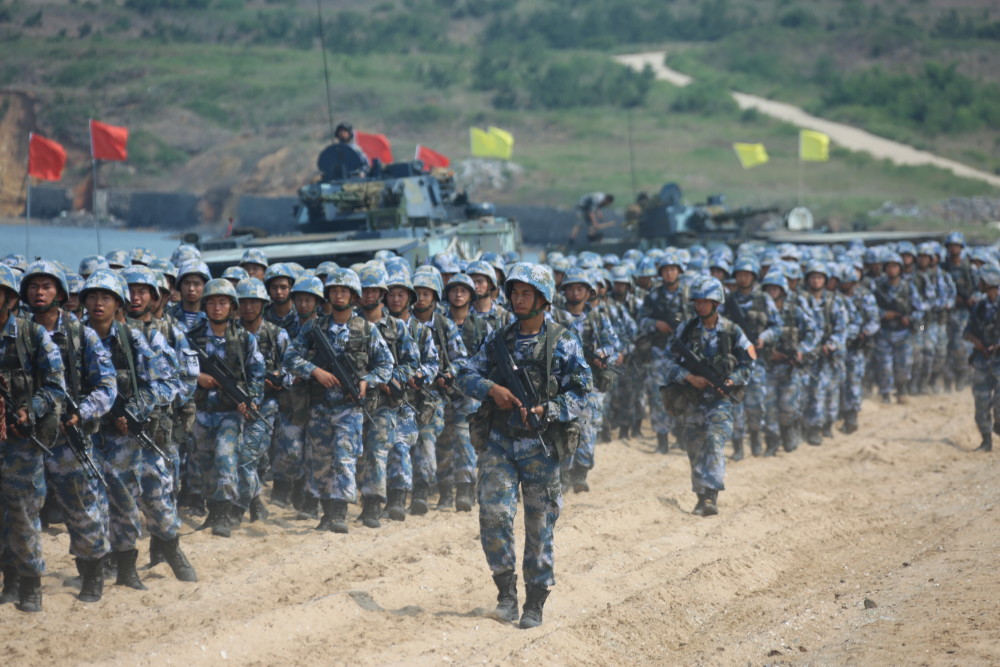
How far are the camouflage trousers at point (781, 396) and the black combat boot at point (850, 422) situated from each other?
2224 millimetres

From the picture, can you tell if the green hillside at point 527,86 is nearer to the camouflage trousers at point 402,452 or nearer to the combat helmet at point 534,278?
the camouflage trousers at point 402,452

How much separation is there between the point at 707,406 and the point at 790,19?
80.9 metres

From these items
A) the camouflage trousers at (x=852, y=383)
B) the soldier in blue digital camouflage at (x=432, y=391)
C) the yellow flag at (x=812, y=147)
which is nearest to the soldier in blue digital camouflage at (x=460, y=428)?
the soldier in blue digital camouflage at (x=432, y=391)

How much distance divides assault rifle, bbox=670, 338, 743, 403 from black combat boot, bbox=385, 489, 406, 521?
2723mm

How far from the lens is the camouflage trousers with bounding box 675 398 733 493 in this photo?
460 inches

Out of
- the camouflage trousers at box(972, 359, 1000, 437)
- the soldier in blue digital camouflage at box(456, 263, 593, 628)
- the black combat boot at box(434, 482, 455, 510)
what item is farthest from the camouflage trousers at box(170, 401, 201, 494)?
the camouflage trousers at box(972, 359, 1000, 437)

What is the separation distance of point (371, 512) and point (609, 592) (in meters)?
2.63

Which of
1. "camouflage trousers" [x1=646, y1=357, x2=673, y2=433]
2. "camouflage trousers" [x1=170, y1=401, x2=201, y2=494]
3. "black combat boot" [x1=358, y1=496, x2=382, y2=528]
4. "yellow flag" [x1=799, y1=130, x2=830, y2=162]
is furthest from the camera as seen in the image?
"yellow flag" [x1=799, y1=130, x2=830, y2=162]

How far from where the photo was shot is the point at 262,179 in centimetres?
4916

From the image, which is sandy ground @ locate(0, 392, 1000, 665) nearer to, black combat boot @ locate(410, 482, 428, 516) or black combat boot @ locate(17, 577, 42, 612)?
black combat boot @ locate(17, 577, 42, 612)

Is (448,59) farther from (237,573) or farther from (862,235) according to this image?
(237,573)

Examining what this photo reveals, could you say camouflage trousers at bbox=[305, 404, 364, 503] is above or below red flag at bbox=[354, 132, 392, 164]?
below

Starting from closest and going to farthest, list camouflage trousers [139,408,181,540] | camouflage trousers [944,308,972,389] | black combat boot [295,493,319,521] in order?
camouflage trousers [139,408,181,540], black combat boot [295,493,319,521], camouflage trousers [944,308,972,389]

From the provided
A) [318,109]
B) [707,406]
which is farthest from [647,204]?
[318,109]
